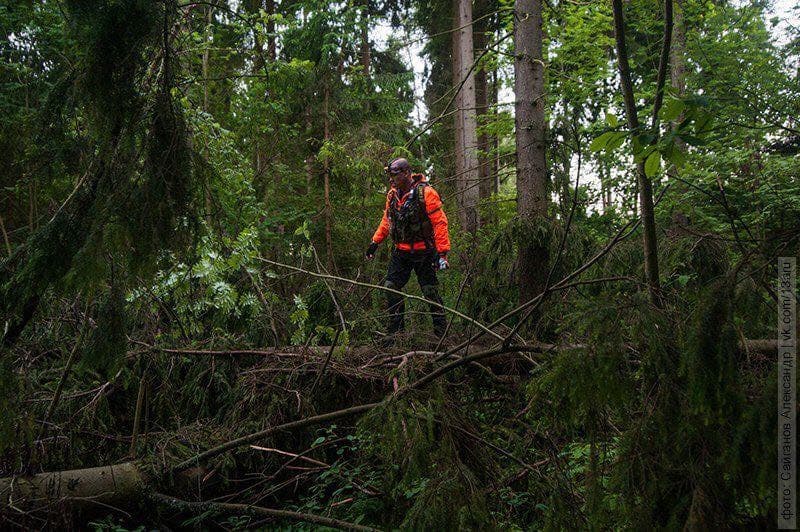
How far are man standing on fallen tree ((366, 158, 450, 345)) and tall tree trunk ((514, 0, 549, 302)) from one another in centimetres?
100

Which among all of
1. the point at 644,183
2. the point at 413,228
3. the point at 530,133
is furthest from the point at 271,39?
the point at 644,183

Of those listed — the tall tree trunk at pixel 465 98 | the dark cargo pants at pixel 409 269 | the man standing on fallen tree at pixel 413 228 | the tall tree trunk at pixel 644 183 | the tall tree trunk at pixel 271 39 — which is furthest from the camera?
the tall tree trunk at pixel 271 39

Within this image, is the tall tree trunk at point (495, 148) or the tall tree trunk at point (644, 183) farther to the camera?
the tall tree trunk at point (495, 148)

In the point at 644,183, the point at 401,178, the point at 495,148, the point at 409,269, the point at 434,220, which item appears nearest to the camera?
the point at 644,183

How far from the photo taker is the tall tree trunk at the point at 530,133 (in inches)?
200

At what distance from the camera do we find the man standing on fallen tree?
5.87 metres

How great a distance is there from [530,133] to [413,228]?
1.69 metres

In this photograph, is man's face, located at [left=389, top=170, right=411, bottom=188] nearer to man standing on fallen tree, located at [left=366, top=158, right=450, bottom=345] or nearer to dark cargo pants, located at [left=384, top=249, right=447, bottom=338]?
man standing on fallen tree, located at [left=366, top=158, right=450, bottom=345]

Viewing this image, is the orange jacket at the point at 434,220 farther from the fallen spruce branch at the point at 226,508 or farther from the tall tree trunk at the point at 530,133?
the fallen spruce branch at the point at 226,508

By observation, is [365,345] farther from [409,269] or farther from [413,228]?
[413,228]

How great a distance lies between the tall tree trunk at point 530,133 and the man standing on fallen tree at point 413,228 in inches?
39.5

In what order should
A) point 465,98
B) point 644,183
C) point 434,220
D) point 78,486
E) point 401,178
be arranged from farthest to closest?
point 465,98 < point 401,178 < point 434,220 < point 78,486 < point 644,183

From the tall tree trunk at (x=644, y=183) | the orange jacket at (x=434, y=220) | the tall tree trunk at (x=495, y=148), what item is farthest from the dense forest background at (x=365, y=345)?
the tall tree trunk at (x=495, y=148)

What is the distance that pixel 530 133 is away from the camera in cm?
527
